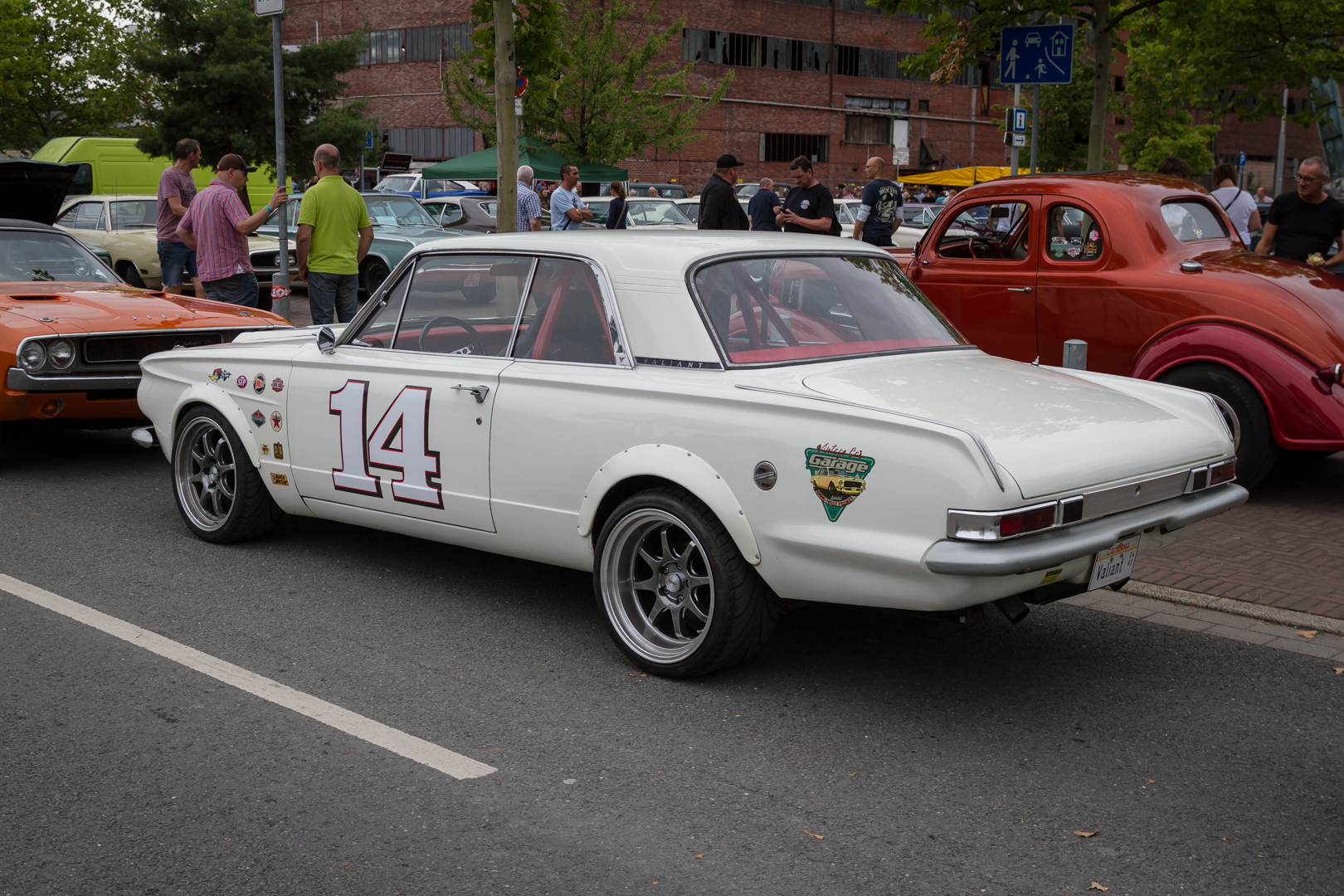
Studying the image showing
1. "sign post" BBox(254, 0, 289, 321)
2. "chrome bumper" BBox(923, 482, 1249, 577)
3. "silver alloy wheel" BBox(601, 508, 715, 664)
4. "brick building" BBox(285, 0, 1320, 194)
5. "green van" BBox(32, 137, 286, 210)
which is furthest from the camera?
"brick building" BBox(285, 0, 1320, 194)

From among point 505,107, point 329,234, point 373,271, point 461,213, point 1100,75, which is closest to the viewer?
point 505,107

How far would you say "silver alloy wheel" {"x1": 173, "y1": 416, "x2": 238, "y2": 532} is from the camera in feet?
21.2

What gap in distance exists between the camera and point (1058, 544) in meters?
4.00

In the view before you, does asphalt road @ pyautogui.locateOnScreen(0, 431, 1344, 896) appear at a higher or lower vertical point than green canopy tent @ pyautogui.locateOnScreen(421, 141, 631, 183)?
lower

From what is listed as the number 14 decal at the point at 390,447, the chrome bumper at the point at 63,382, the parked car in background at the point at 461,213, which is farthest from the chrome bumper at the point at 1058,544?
the parked car in background at the point at 461,213

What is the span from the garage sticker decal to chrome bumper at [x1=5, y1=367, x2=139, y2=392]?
5164 millimetres

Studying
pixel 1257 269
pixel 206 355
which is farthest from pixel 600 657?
pixel 1257 269

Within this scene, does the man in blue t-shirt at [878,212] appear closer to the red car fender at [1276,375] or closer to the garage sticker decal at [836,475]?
the red car fender at [1276,375]

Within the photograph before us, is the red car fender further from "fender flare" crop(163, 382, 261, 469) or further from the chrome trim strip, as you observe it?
"fender flare" crop(163, 382, 261, 469)

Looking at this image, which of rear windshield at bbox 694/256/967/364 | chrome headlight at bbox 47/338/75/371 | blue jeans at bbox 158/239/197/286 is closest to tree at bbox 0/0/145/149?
blue jeans at bbox 158/239/197/286

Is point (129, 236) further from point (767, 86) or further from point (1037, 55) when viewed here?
point (767, 86)

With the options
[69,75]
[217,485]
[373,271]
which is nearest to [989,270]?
[217,485]

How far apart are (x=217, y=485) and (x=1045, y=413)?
13.8 ft

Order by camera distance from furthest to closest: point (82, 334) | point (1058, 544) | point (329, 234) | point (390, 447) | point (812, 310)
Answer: point (329, 234) < point (82, 334) < point (390, 447) < point (812, 310) < point (1058, 544)
